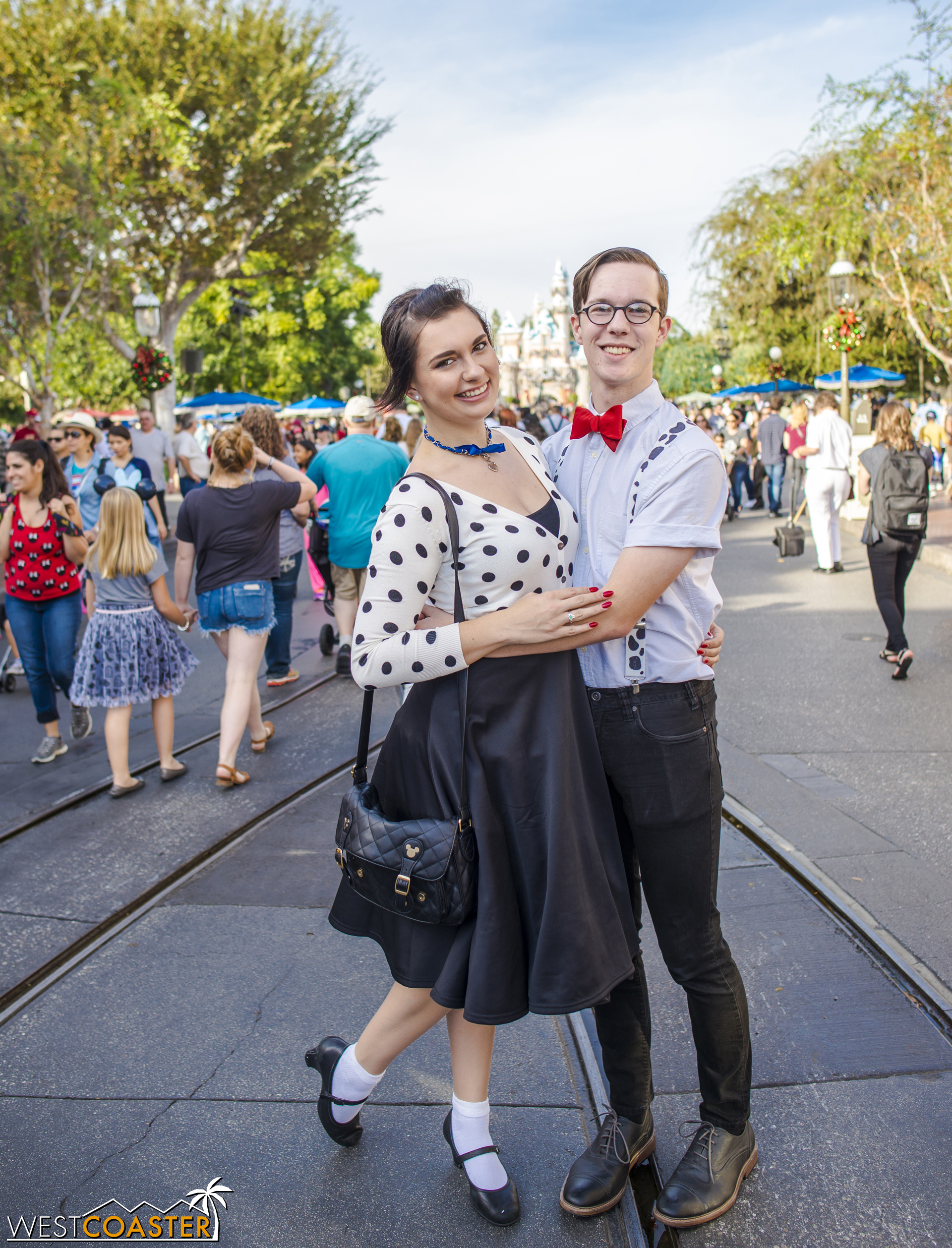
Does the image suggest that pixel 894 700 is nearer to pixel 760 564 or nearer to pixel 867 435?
pixel 760 564

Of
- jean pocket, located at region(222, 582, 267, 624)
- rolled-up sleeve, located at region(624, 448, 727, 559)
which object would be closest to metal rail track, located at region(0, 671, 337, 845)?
jean pocket, located at region(222, 582, 267, 624)

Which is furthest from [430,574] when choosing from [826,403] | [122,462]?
[826,403]

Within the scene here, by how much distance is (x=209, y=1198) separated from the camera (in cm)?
232

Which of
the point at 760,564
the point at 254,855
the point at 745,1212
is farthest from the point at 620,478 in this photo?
the point at 760,564

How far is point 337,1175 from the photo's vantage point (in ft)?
7.83

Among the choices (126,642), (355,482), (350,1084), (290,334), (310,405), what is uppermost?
(290,334)

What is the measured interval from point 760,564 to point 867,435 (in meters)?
8.43

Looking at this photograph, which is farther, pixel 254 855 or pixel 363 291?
pixel 363 291

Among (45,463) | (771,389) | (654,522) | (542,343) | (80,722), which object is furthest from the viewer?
(542,343)

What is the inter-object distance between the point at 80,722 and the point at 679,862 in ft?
16.2

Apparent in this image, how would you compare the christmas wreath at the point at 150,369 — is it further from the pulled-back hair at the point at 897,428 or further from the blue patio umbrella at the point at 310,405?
the blue patio umbrella at the point at 310,405

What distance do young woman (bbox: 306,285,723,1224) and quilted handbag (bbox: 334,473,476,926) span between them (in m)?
0.02

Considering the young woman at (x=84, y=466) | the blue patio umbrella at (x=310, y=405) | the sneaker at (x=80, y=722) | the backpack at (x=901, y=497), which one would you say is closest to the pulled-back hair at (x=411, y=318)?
the sneaker at (x=80, y=722)

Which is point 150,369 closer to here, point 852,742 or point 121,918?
point 852,742
